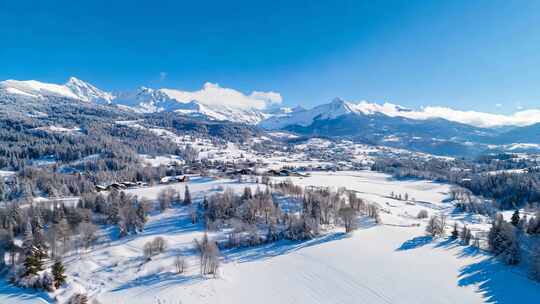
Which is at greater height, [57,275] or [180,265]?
[57,275]

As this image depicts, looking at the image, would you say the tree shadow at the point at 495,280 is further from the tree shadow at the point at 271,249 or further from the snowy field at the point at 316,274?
the tree shadow at the point at 271,249

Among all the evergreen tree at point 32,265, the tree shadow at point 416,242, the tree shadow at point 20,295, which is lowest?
the tree shadow at point 20,295

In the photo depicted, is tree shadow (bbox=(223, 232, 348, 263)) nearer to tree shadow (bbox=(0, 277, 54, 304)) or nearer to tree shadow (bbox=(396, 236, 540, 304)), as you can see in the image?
tree shadow (bbox=(396, 236, 540, 304))

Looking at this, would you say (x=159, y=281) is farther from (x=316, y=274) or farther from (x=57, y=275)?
A: (x=316, y=274)

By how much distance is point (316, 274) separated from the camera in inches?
2128

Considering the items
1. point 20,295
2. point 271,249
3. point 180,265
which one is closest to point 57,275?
point 20,295

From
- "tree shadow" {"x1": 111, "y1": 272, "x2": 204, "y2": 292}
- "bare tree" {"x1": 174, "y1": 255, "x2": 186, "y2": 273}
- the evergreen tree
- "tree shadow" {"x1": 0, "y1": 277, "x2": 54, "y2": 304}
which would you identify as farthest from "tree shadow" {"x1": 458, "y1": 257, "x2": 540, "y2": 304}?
the evergreen tree

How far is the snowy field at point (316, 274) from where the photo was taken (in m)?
46.4

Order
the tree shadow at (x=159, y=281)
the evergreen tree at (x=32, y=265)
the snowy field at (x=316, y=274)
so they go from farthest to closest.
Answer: the tree shadow at (x=159, y=281) → the evergreen tree at (x=32, y=265) → the snowy field at (x=316, y=274)

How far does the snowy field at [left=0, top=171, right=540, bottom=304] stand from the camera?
46438mm

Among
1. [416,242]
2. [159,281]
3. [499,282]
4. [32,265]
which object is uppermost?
[32,265]

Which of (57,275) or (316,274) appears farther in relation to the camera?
(316,274)

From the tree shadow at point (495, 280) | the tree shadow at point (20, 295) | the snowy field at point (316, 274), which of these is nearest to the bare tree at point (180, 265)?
the snowy field at point (316, 274)

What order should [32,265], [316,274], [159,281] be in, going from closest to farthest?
[32,265] < [159,281] < [316,274]
